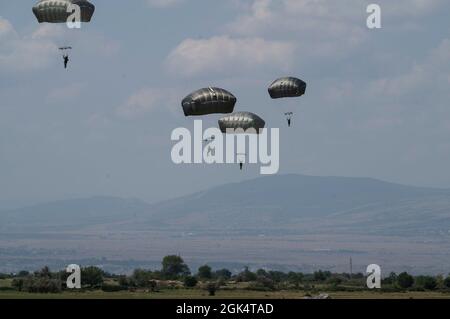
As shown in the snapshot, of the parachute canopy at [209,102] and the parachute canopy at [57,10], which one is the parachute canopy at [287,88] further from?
the parachute canopy at [57,10]

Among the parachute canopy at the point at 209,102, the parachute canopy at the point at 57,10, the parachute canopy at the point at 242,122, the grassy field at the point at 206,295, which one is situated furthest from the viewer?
the grassy field at the point at 206,295

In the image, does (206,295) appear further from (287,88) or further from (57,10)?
(57,10)

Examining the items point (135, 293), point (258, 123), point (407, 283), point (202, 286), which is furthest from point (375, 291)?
point (258, 123)

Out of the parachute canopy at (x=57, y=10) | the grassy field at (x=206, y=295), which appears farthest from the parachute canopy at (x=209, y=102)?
the grassy field at (x=206, y=295)

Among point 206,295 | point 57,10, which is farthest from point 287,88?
point 57,10

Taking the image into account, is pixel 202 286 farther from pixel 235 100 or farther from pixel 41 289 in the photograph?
pixel 235 100

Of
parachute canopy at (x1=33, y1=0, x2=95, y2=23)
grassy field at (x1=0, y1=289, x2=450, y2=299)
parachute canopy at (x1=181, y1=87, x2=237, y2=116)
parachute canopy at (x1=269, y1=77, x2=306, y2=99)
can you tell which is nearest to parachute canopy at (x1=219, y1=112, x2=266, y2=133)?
parachute canopy at (x1=181, y1=87, x2=237, y2=116)
